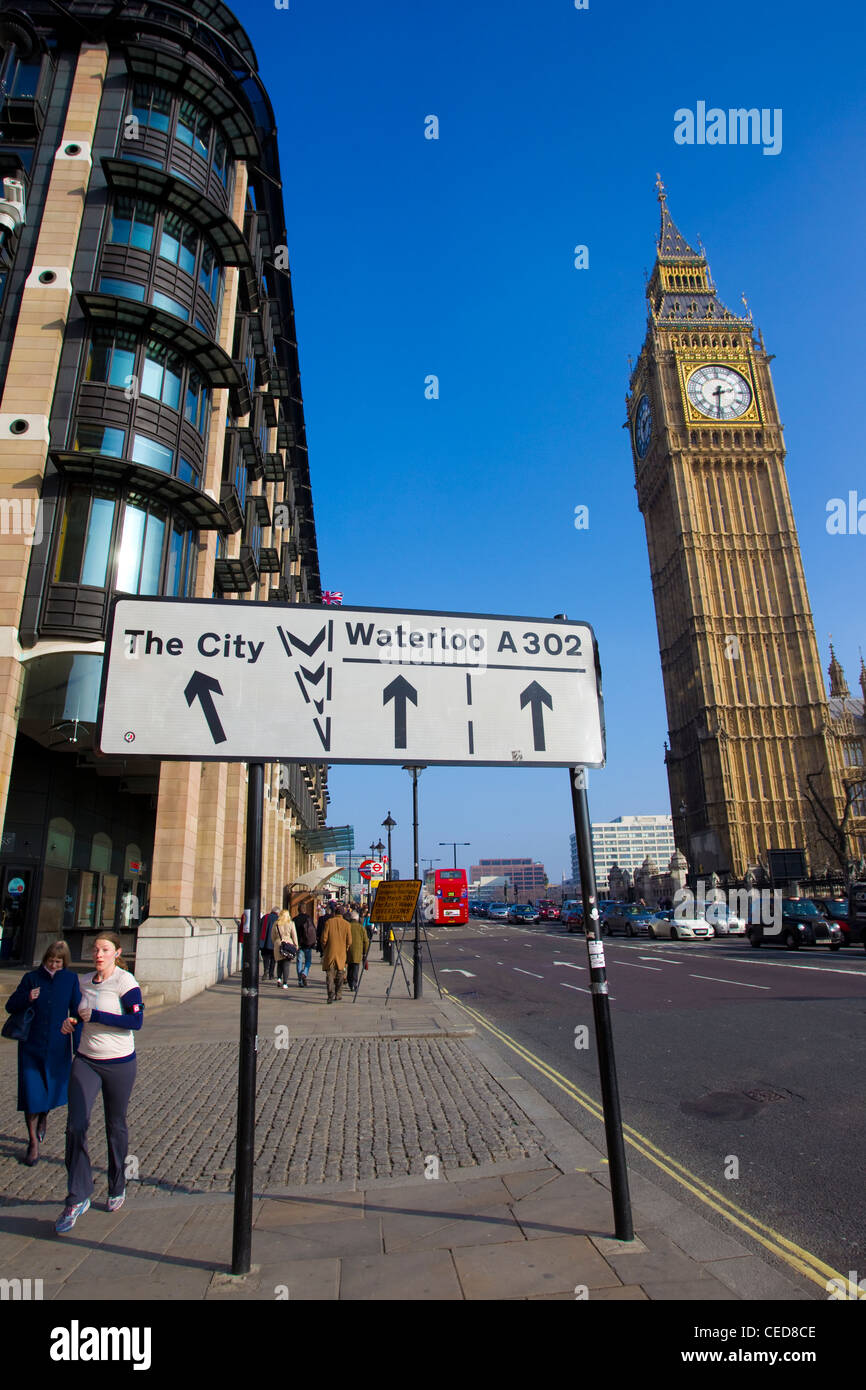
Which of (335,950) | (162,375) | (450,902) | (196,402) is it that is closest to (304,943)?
(335,950)

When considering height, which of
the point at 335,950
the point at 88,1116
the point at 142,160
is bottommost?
the point at 88,1116

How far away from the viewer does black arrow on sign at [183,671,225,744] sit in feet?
13.8

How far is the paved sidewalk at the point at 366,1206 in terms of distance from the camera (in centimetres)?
380

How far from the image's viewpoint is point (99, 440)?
16.9 m

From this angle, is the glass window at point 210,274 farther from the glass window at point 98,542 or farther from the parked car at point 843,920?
the parked car at point 843,920

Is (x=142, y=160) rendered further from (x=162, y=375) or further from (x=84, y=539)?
(x=84, y=539)

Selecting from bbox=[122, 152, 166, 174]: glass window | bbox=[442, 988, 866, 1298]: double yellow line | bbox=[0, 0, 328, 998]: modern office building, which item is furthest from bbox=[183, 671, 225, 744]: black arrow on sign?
bbox=[122, 152, 166, 174]: glass window

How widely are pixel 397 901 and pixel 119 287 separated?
53.2 feet

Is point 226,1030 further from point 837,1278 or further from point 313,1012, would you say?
point 837,1278

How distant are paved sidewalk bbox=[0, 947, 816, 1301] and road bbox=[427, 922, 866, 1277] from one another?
66 cm
